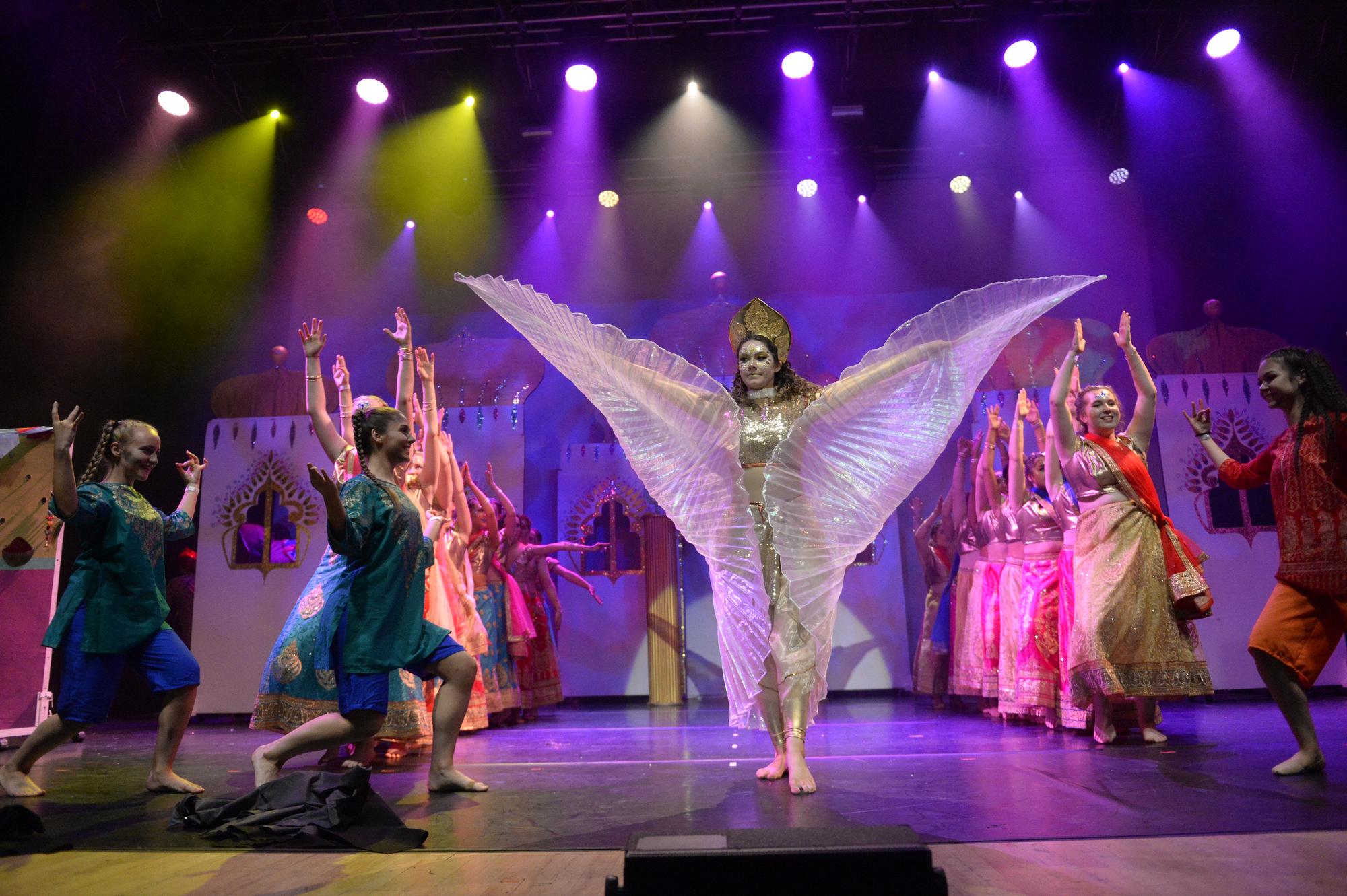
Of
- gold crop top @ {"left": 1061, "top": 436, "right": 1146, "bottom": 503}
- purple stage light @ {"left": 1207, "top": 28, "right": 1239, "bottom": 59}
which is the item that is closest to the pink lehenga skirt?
gold crop top @ {"left": 1061, "top": 436, "right": 1146, "bottom": 503}

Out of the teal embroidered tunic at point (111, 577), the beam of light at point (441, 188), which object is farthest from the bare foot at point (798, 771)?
the beam of light at point (441, 188)

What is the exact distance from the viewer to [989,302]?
3162 millimetres

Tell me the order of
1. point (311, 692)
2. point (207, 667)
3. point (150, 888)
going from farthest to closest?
point (207, 667) < point (311, 692) < point (150, 888)

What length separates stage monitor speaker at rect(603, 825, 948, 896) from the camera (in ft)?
4.97

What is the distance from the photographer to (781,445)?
3422 mm

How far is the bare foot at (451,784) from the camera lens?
344cm

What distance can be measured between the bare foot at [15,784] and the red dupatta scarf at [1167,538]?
5352mm

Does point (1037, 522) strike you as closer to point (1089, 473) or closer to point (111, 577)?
point (1089, 473)

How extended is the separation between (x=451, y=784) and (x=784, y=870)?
229cm

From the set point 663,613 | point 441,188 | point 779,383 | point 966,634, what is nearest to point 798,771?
point 779,383

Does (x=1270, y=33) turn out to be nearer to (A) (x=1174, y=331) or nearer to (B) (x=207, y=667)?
(A) (x=1174, y=331)

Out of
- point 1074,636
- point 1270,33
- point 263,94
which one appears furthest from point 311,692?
point 1270,33

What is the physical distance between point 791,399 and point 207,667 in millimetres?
6812

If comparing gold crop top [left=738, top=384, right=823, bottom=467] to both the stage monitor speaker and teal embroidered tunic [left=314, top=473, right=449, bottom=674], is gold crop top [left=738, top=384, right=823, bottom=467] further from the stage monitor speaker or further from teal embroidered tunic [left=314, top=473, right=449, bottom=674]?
the stage monitor speaker
